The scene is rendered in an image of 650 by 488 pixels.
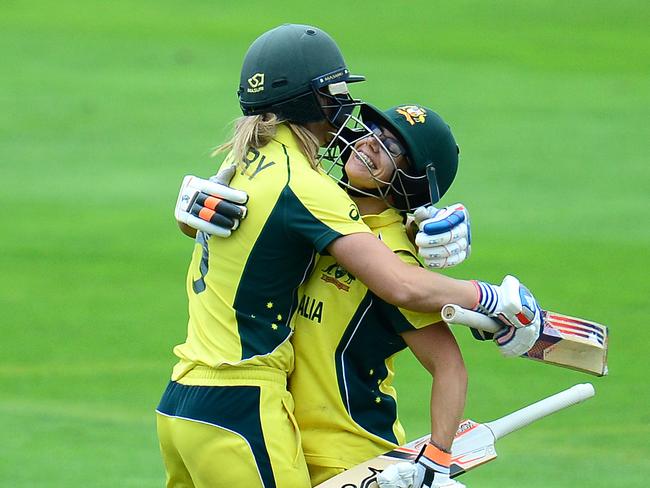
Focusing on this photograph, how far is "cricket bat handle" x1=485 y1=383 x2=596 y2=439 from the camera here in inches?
193

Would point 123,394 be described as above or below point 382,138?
below

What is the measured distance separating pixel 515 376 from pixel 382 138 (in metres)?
5.33

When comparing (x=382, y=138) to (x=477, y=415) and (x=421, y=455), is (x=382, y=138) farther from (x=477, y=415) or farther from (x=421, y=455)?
(x=477, y=415)

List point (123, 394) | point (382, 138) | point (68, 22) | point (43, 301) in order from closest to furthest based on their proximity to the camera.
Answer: point (382, 138)
point (123, 394)
point (43, 301)
point (68, 22)

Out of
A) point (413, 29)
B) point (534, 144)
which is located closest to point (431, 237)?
point (534, 144)

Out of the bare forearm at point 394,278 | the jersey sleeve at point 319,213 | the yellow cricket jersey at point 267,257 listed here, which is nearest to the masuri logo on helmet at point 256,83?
the yellow cricket jersey at point 267,257

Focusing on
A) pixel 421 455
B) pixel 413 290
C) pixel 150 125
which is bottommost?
pixel 150 125

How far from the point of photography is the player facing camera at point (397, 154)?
4723 mm

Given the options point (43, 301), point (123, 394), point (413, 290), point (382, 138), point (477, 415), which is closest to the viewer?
point (413, 290)

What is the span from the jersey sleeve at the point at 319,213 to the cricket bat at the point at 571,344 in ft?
2.39

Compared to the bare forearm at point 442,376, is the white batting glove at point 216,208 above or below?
above

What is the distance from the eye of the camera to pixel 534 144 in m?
16.6

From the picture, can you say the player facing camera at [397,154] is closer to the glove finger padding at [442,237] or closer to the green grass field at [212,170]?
the glove finger padding at [442,237]

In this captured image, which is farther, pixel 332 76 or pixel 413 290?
pixel 332 76
